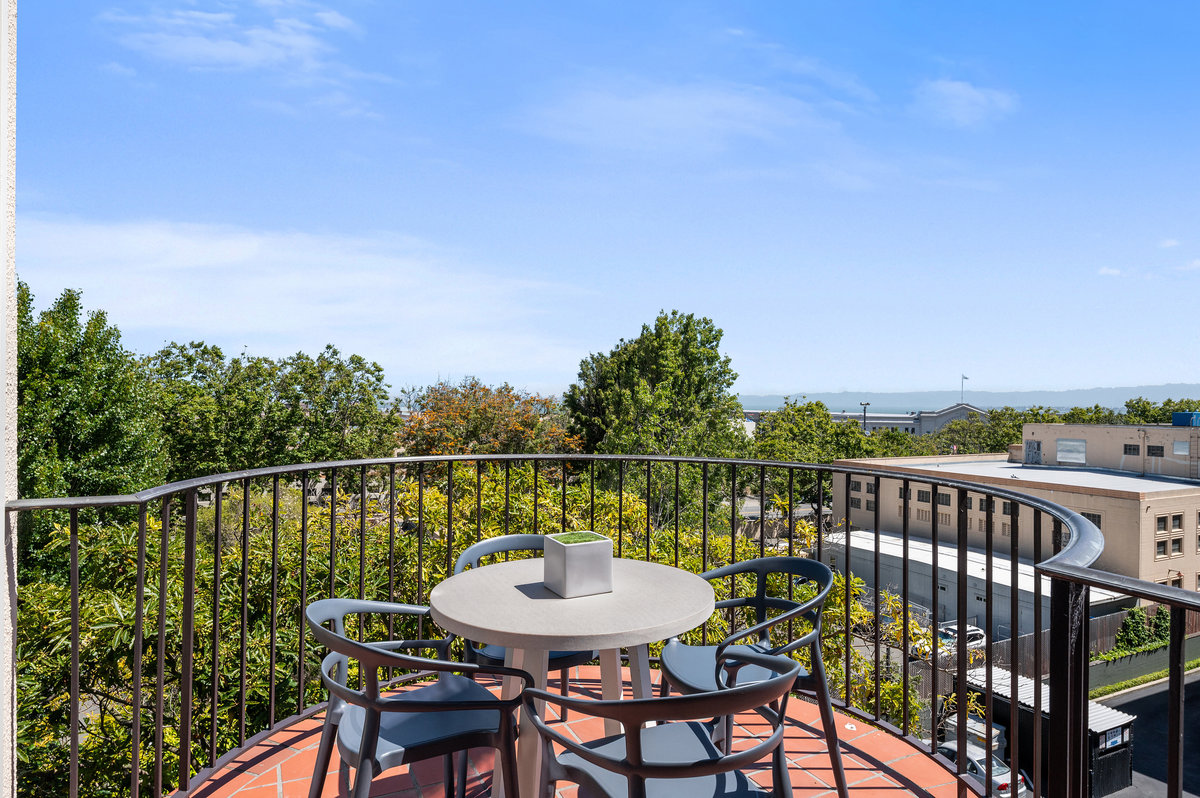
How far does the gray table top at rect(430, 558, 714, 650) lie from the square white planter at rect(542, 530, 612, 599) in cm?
3

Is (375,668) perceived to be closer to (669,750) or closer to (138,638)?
(669,750)

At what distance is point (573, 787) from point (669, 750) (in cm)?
104

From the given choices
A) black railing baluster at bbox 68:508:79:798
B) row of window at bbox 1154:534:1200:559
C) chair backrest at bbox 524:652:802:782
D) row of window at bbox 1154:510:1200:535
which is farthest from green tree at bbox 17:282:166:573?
row of window at bbox 1154:534:1200:559

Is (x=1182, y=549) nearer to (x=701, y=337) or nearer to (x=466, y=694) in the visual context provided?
(x=701, y=337)

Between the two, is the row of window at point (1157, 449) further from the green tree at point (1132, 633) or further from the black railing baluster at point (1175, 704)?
the black railing baluster at point (1175, 704)

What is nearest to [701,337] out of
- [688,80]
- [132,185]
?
[688,80]

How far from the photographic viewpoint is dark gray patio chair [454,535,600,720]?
7.96 ft

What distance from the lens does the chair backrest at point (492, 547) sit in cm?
274

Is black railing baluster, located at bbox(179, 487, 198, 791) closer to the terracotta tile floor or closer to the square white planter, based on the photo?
the terracotta tile floor

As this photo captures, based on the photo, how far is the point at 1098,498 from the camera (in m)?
30.8

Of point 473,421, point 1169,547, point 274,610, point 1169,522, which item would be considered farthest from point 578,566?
point 1169,547

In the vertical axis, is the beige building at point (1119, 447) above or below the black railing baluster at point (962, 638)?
below

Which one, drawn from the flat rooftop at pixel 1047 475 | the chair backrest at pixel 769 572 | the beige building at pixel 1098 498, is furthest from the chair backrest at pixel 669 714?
the flat rooftop at pixel 1047 475

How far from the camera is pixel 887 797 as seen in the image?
2.37 m
